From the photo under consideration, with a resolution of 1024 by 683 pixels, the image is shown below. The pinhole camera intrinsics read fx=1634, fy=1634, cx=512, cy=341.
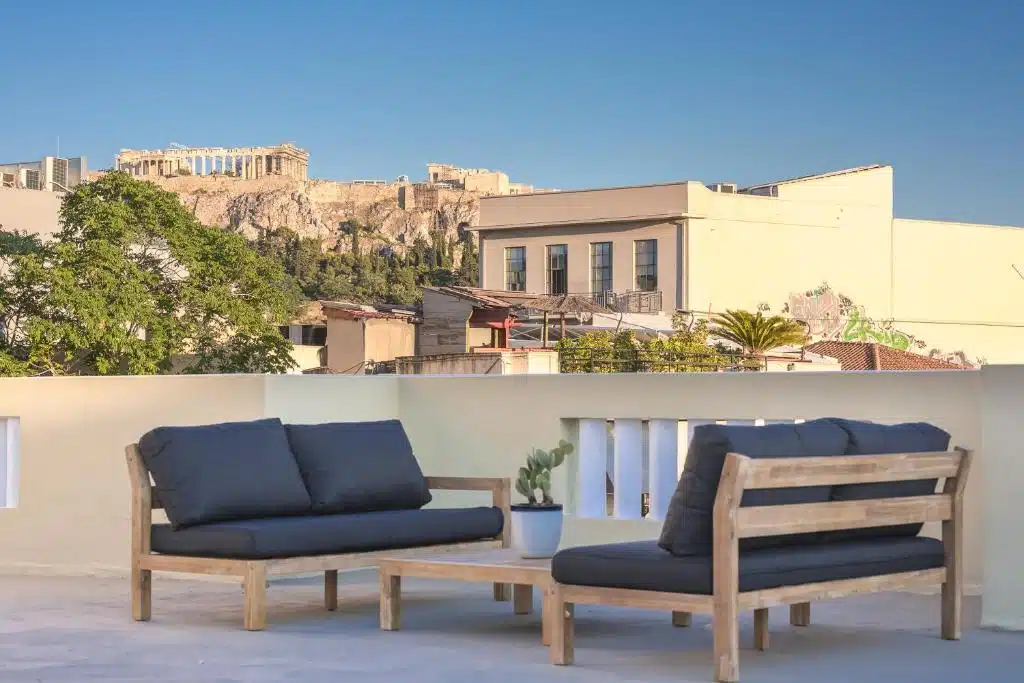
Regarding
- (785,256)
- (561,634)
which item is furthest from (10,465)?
(785,256)

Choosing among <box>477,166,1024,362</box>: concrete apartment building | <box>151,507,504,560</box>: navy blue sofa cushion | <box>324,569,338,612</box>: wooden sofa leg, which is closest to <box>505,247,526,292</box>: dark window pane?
<box>477,166,1024,362</box>: concrete apartment building

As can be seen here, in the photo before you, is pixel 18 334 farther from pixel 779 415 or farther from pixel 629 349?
pixel 779 415

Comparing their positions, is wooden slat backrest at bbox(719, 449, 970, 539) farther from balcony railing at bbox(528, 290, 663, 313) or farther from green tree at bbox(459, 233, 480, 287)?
green tree at bbox(459, 233, 480, 287)

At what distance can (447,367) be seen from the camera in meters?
40.8

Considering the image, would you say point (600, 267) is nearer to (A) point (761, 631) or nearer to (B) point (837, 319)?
(B) point (837, 319)

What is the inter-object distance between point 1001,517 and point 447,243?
93.0m

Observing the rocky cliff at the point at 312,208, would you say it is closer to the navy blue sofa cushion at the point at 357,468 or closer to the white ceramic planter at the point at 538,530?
the navy blue sofa cushion at the point at 357,468

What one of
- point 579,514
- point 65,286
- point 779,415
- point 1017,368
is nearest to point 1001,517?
point 1017,368

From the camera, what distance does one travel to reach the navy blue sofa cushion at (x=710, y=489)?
16.0ft

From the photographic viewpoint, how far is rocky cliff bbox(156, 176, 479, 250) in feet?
324

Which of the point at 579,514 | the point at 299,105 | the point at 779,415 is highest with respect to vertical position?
the point at 299,105

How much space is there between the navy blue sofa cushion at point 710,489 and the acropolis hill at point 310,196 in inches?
3654

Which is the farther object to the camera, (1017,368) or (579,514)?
(579,514)

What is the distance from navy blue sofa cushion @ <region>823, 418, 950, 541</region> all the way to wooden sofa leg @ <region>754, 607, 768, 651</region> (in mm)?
351
